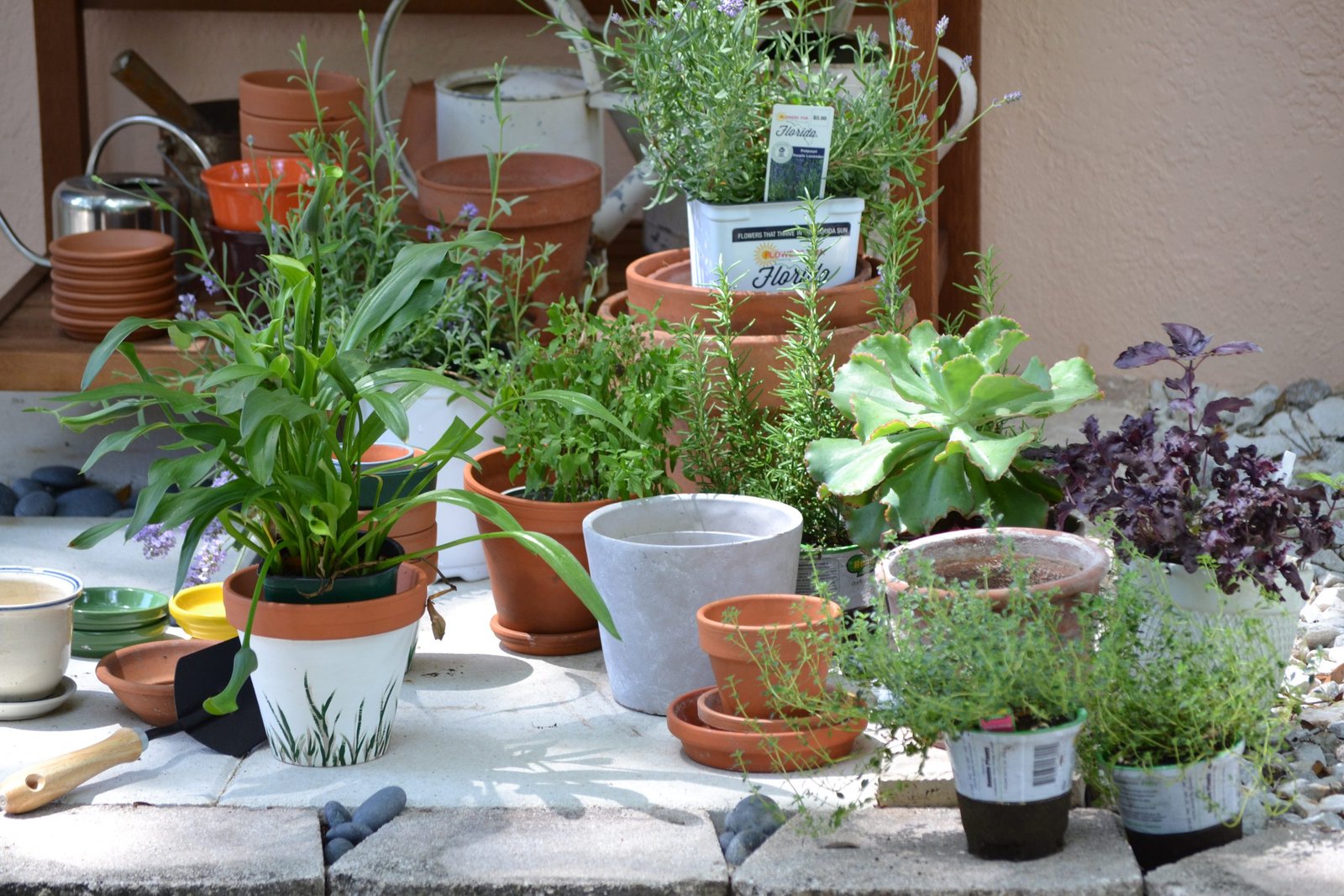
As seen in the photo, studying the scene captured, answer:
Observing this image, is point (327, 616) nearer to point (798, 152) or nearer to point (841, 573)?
point (841, 573)

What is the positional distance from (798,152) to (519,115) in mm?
1107

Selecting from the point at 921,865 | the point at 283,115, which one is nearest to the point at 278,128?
the point at 283,115

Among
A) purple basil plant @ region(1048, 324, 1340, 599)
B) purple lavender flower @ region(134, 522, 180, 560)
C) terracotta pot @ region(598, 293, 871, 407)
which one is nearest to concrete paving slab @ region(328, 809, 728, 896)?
purple basil plant @ region(1048, 324, 1340, 599)

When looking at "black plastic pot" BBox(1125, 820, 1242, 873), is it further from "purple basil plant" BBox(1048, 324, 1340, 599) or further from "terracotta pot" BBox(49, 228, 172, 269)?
"terracotta pot" BBox(49, 228, 172, 269)

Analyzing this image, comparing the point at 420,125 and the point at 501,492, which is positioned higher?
the point at 420,125

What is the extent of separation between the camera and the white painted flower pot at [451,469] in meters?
2.91

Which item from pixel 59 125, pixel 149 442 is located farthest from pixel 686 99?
pixel 59 125

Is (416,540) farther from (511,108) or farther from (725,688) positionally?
(511,108)

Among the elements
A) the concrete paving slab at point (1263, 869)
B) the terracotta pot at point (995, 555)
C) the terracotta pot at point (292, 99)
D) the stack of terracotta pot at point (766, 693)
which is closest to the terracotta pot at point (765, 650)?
the stack of terracotta pot at point (766, 693)

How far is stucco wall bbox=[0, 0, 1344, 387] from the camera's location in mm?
3777

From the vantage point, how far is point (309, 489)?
2.05m

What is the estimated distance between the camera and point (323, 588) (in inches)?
82.6

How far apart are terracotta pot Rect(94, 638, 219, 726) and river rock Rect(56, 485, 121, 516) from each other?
3.14 ft

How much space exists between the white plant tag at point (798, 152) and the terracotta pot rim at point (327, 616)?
2.98 ft
